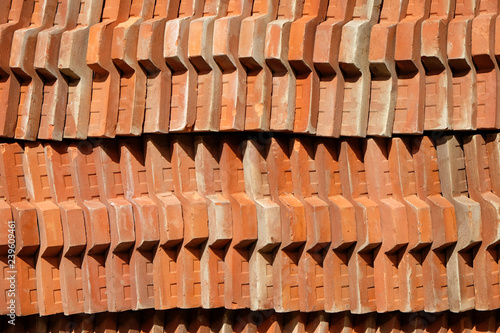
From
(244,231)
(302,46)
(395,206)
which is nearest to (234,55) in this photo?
(302,46)

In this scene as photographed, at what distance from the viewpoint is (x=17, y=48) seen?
4918 millimetres

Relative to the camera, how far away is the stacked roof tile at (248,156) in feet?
15.9

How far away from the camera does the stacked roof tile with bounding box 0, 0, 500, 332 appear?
15.9ft

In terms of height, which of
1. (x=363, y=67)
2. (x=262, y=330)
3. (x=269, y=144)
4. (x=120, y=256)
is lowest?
(x=262, y=330)

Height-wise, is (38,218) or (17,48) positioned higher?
(17,48)

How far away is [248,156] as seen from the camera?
4.98 meters

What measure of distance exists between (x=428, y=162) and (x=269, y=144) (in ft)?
3.56

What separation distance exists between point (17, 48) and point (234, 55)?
1.46 m

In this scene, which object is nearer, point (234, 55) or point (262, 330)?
point (234, 55)

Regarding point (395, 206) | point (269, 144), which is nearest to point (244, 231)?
point (269, 144)

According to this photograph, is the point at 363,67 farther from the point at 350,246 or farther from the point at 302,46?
the point at 350,246

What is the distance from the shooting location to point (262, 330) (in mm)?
5191

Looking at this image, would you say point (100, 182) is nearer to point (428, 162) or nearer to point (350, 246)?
point (350, 246)

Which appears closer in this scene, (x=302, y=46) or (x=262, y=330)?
(x=302, y=46)
